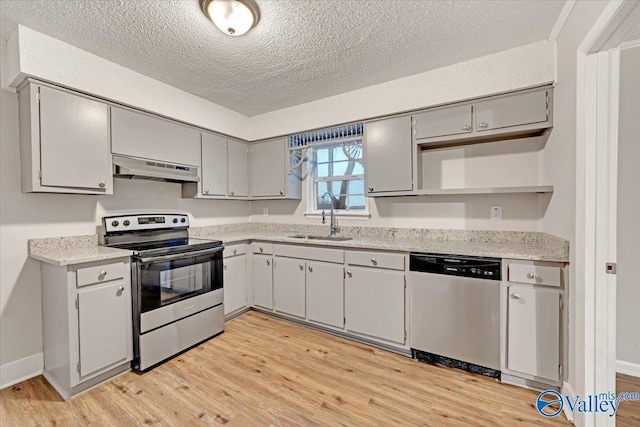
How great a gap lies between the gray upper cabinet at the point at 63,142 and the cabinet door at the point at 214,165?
0.96 m

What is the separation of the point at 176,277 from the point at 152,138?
4.26 ft

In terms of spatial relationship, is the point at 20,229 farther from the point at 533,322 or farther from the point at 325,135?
the point at 533,322

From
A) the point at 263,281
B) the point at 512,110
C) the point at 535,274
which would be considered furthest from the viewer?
the point at 263,281

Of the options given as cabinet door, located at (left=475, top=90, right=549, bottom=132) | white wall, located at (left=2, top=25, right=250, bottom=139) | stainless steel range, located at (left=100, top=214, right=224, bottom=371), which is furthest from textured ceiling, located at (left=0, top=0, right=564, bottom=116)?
stainless steel range, located at (left=100, top=214, right=224, bottom=371)

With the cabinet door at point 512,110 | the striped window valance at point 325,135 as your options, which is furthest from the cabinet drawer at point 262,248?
the cabinet door at point 512,110

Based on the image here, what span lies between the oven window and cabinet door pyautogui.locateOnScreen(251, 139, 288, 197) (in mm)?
1130

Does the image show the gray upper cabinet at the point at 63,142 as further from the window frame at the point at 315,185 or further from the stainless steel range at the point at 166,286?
the window frame at the point at 315,185

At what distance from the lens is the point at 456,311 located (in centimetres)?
215

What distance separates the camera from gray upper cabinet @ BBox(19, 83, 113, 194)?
6.50 feet

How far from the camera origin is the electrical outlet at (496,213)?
2523 millimetres

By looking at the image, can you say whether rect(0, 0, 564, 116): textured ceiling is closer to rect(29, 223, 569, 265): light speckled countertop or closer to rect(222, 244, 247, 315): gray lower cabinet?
rect(29, 223, 569, 265): light speckled countertop

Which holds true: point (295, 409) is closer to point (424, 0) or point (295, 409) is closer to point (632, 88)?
point (424, 0)

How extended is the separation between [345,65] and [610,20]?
1670mm

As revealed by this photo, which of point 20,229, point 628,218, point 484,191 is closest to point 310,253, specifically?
point 484,191
